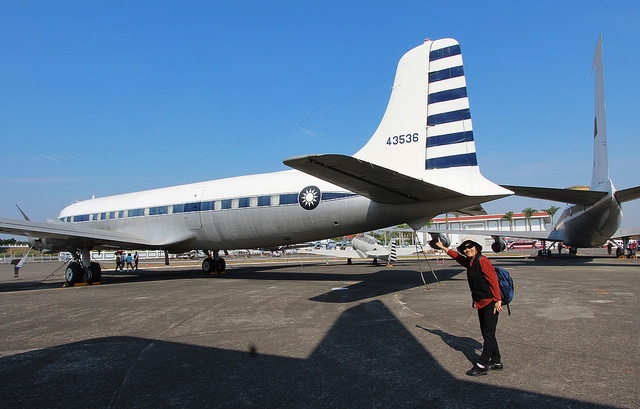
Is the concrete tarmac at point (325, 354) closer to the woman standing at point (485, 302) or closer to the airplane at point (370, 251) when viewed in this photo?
the woman standing at point (485, 302)

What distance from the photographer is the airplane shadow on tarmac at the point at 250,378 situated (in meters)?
3.88

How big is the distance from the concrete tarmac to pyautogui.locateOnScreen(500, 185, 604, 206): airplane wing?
7.46 m

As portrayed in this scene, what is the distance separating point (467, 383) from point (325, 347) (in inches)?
86.6

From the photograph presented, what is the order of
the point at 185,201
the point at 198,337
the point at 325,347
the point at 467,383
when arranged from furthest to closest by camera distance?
the point at 185,201 < the point at 198,337 < the point at 325,347 < the point at 467,383

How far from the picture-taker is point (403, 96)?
38.9 feet

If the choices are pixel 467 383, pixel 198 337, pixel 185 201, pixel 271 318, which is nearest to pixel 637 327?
pixel 467 383

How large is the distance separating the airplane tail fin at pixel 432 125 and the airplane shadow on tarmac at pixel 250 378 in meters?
5.67

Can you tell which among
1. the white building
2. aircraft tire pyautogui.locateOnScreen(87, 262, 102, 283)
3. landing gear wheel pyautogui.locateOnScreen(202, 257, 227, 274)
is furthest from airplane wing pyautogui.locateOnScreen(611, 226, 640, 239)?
the white building

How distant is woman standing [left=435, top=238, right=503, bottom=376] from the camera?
4.48m

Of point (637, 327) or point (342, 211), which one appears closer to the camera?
point (637, 327)

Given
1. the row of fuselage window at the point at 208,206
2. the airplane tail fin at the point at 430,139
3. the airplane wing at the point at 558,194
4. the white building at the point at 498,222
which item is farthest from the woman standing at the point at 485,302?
the white building at the point at 498,222

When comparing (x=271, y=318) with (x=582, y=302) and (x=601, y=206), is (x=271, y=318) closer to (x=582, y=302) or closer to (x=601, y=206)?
(x=582, y=302)

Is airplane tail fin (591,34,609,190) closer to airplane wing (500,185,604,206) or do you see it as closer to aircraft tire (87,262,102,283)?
airplane wing (500,185,604,206)

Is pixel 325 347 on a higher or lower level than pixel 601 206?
lower
